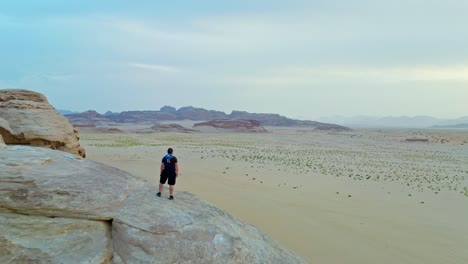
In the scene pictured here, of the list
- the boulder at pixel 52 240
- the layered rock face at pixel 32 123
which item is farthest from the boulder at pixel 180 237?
the layered rock face at pixel 32 123

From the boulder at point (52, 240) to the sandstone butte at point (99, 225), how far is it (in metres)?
0.01

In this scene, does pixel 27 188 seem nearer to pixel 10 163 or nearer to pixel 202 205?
pixel 10 163

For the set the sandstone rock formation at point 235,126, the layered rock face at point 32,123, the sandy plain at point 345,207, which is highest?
the layered rock face at point 32,123

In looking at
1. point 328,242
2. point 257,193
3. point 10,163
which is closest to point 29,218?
point 10,163

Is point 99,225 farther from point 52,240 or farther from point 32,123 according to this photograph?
point 32,123

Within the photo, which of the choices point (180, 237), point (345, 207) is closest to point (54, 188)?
point (180, 237)

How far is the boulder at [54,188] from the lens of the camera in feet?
21.0

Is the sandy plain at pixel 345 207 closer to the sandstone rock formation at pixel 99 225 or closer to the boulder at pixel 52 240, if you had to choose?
the sandstone rock formation at pixel 99 225

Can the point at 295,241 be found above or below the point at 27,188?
below

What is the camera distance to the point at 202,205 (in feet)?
27.0

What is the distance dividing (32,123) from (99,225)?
31.6 ft

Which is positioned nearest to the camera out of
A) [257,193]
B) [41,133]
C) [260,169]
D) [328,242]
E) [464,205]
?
[328,242]

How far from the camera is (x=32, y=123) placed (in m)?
14.2

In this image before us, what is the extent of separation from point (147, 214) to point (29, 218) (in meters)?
2.01
